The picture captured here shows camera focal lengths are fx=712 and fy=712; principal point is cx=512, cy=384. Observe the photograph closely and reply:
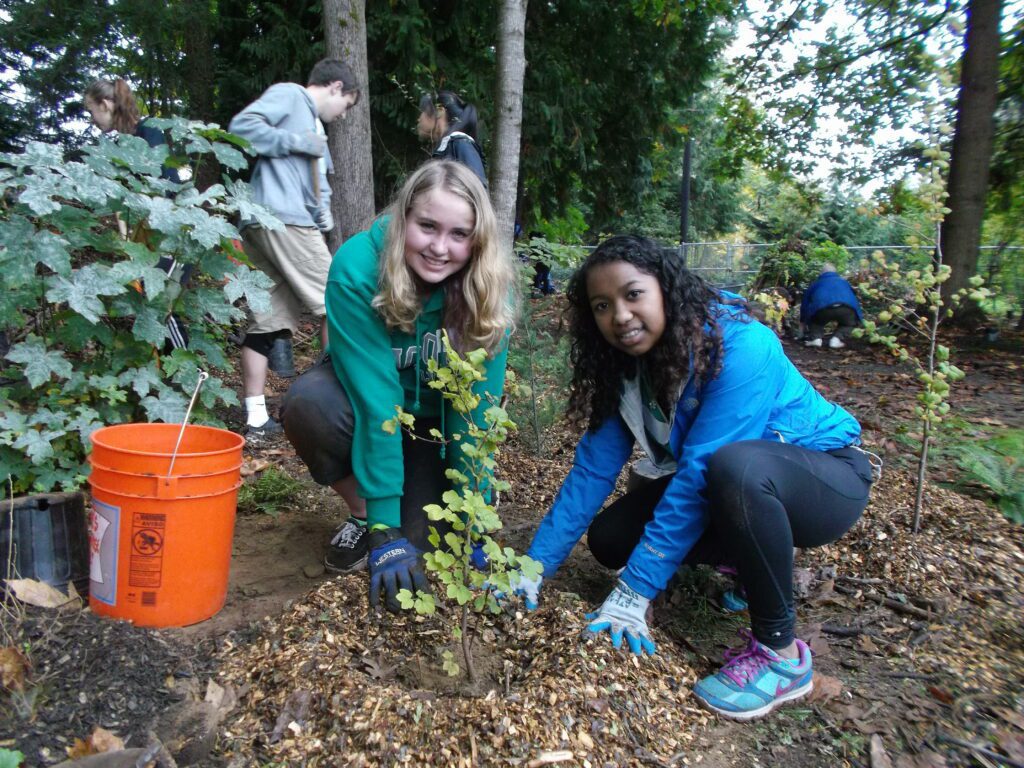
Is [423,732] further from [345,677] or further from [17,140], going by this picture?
[17,140]

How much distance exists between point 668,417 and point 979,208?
7250 millimetres

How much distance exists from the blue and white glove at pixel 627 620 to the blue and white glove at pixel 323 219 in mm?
2839

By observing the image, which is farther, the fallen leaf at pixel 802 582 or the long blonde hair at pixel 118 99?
the long blonde hair at pixel 118 99

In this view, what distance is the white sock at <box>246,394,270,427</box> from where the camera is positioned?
3.73 metres

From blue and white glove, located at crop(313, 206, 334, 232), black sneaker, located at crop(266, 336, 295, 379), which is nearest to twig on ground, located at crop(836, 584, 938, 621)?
blue and white glove, located at crop(313, 206, 334, 232)

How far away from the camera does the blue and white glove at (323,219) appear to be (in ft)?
13.2

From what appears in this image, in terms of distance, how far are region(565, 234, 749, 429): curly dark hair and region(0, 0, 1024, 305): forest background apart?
373cm

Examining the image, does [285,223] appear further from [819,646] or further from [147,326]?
[819,646]

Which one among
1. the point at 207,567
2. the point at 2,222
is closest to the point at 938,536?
the point at 207,567

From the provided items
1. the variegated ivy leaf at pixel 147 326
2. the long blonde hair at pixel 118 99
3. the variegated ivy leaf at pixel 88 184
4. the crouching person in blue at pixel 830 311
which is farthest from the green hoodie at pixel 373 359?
the crouching person in blue at pixel 830 311

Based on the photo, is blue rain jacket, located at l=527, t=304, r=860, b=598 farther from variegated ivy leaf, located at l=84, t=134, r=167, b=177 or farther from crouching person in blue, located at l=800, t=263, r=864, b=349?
crouching person in blue, located at l=800, t=263, r=864, b=349

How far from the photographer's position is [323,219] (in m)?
4.09

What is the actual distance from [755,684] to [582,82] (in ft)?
27.9

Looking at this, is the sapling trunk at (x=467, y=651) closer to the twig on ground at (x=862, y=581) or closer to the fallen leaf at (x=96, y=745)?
the fallen leaf at (x=96, y=745)
